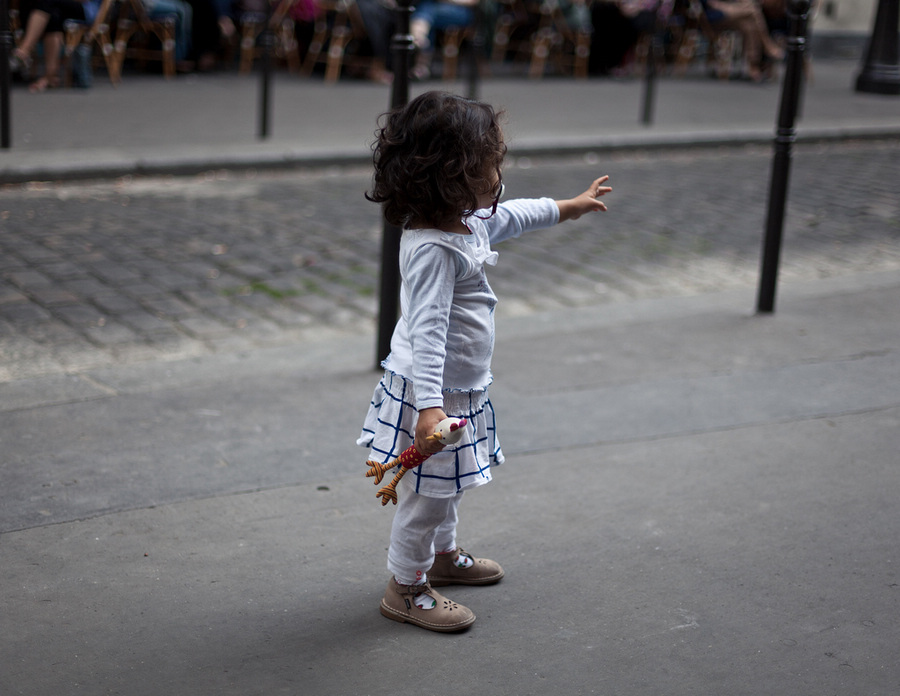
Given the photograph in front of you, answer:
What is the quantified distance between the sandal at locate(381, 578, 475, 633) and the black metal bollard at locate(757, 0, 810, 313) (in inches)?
128

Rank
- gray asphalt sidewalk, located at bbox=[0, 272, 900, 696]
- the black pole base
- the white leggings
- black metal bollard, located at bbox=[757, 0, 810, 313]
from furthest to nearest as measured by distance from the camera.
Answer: the black pole base
black metal bollard, located at bbox=[757, 0, 810, 313]
the white leggings
gray asphalt sidewalk, located at bbox=[0, 272, 900, 696]

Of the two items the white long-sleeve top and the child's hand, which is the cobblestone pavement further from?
the child's hand

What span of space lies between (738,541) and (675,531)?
0.61 ft

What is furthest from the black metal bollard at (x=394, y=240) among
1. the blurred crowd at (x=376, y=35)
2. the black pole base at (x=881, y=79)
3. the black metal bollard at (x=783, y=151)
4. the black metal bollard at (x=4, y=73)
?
the black pole base at (x=881, y=79)

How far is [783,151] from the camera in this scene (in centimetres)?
524

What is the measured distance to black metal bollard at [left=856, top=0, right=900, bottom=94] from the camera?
45.3 ft

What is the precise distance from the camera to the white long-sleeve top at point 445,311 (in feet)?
8.02

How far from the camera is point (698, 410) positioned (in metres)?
4.20

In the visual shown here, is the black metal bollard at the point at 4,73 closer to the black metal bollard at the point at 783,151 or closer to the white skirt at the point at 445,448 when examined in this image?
the black metal bollard at the point at 783,151

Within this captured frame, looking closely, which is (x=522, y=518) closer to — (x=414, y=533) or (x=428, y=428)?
(x=414, y=533)

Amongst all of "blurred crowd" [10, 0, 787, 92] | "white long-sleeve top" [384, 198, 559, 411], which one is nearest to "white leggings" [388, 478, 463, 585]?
"white long-sleeve top" [384, 198, 559, 411]

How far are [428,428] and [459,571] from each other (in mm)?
657

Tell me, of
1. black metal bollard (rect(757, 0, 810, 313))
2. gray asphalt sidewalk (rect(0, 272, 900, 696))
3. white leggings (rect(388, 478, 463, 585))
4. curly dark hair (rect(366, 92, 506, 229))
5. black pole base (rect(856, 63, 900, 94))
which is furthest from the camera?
black pole base (rect(856, 63, 900, 94))

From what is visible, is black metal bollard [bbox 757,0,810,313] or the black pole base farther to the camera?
the black pole base
